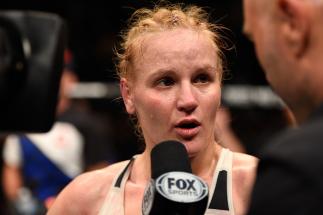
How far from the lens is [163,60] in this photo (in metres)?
2.45

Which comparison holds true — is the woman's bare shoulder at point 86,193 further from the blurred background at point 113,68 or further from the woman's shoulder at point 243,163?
the blurred background at point 113,68

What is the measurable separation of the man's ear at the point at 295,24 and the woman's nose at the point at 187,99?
0.96 metres

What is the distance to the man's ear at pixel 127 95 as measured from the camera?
2.62 meters

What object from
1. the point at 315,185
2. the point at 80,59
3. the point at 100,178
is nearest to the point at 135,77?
the point at 100,178

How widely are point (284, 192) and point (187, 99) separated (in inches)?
44.8

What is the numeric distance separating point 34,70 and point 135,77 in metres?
0.74

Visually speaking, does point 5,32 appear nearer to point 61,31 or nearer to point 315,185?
point 61,31

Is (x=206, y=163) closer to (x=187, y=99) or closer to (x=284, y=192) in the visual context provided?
(x=187, y=99)

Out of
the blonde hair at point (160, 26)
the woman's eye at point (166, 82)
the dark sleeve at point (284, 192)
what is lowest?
the woman's eye at point (166, 82)

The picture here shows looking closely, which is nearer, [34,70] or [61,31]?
[34,70]

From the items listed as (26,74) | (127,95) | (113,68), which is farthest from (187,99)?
(113,68)

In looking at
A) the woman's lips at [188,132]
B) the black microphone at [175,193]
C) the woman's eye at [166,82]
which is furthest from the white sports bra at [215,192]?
the black microphone at [175,193]

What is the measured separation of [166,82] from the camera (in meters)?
2.45

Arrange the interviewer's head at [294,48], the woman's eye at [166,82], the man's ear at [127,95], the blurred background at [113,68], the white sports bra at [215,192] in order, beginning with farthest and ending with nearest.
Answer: the blurred background at [113,68] < the man's ear at [127,95] < the woman's eye at [166,82] < the white sports bra at [215,192] < the interviewer's head at [294,48]
